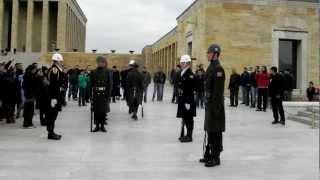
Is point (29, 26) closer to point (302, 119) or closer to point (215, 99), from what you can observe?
point (302, 119)

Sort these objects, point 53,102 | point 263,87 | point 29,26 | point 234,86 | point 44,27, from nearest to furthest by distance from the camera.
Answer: point 53,102, point 263,87, point 234,86, point 44,27, point 29,26

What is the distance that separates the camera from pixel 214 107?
27.9 feet

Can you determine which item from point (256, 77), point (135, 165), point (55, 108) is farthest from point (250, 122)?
point (135, 165)

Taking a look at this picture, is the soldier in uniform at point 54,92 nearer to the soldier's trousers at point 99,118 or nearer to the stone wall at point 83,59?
the soldier's trousers at point 99,118

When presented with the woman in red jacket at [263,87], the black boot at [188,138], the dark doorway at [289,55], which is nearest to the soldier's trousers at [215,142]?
the black boot at [188,138]

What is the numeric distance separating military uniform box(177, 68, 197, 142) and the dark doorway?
2304cm

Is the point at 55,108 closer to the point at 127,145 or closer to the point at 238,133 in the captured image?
the point at 127,145

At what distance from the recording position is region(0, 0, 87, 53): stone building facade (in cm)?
6375

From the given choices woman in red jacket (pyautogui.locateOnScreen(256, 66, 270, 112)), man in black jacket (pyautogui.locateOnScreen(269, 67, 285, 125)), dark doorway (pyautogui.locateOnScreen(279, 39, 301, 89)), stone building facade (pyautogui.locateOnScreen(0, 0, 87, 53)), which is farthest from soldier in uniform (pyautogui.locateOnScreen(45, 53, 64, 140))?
stone building facade (pyautogui.locateOnScreen(0, 0, 87, 53))

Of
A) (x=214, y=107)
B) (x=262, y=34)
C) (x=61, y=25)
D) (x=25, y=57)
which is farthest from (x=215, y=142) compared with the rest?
(x=61, y=25)

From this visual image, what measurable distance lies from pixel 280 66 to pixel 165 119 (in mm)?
18346

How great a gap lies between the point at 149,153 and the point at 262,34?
23.9 meters

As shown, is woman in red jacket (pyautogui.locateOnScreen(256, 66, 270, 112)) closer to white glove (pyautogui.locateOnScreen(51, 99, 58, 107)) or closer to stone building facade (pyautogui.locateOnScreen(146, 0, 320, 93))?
stone building facade (pyautogui.locateOnScreen(146, 0, 320, 93))

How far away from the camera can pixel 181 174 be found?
7750 mm
